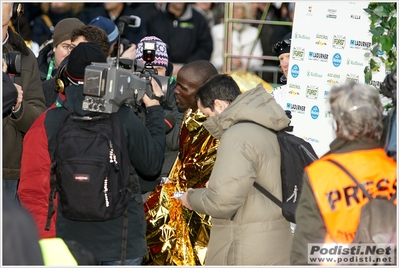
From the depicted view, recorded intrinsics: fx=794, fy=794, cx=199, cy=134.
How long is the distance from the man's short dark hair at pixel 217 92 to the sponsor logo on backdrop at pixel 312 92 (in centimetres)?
141

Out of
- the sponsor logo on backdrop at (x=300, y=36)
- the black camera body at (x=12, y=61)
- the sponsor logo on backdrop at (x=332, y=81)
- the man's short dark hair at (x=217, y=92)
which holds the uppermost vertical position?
the sponsor logo on backdrop at (x=300, y=36)

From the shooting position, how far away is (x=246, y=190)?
4.21 metres

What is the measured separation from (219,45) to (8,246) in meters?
9.05

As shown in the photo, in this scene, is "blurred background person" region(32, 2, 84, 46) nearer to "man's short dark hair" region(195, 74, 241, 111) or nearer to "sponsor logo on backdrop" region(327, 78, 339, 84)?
"sponsor logo on backdrop" region(327, 78, 339, 84)

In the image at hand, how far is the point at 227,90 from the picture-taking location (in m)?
4.62

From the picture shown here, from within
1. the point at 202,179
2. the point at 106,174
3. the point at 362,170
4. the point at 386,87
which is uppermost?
the point at 386,87

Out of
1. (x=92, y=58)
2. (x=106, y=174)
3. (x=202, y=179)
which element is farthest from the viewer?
(x=202, y=179)

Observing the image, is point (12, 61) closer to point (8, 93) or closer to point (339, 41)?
point (8, 93)

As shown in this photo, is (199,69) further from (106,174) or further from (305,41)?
(106,174)

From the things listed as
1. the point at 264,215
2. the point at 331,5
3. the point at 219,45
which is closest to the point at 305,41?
the point at 331,5

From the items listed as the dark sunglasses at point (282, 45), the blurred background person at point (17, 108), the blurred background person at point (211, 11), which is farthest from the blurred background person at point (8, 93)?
the blurred background person at point (211, 11)

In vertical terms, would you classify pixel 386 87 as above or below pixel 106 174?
above

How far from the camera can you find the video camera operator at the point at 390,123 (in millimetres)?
3432

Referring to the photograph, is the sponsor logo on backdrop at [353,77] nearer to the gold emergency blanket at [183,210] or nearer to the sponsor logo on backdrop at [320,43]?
the sponsor logo on backdrop at [320,43]
